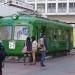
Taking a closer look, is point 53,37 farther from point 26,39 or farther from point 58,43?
point 26,39

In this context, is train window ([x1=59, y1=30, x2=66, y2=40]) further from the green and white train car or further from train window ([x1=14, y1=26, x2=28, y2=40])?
train window ([x1=14, y1=26, x2=28, y2=40])

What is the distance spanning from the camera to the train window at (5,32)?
2695 centimetres

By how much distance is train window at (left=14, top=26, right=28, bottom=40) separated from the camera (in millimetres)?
26328

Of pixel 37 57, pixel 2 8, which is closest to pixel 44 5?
pixel 2 8

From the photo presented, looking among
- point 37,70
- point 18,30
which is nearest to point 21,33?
point 18,30

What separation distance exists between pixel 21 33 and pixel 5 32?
1.32 metres

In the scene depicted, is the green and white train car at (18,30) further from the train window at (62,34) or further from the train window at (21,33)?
the train window at (62,34)

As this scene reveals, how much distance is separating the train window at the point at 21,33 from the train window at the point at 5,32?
496 millimetres

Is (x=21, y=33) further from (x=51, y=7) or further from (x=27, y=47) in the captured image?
(x=51, y=7)

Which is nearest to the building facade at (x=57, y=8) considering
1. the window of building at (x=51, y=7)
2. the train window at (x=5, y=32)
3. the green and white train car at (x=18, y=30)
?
the window of building at (x=51, y=7)

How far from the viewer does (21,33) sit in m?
26.4

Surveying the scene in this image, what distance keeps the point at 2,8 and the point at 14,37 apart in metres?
11.7

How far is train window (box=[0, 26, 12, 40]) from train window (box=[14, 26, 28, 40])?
19.5 inches

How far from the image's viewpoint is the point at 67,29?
121 feet
